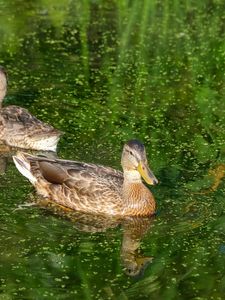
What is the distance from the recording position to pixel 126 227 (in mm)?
9984

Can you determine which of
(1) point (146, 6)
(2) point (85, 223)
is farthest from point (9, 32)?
(2) point (85, 223)

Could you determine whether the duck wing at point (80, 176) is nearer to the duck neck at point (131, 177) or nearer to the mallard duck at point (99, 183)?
the mallard duck at point (99, 183)

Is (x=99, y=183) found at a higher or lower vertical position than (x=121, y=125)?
higher

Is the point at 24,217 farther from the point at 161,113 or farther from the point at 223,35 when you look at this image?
the point at 223,35

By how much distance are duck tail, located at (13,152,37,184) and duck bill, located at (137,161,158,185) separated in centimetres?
96

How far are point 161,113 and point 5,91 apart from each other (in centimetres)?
166

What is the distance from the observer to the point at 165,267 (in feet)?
29.3

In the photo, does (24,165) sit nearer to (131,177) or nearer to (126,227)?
(131,177)

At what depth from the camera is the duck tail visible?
10.5 m

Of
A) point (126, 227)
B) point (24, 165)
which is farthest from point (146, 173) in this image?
point (24, 165)

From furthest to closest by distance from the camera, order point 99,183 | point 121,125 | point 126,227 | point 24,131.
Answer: point 121,125, point 24,131, point 99,183, point 126,227

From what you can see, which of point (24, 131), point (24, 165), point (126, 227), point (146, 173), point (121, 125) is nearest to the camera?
point (126, 227)

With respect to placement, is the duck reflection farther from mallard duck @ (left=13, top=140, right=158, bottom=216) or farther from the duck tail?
the duck tail

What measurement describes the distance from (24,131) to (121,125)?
1.03 metres
